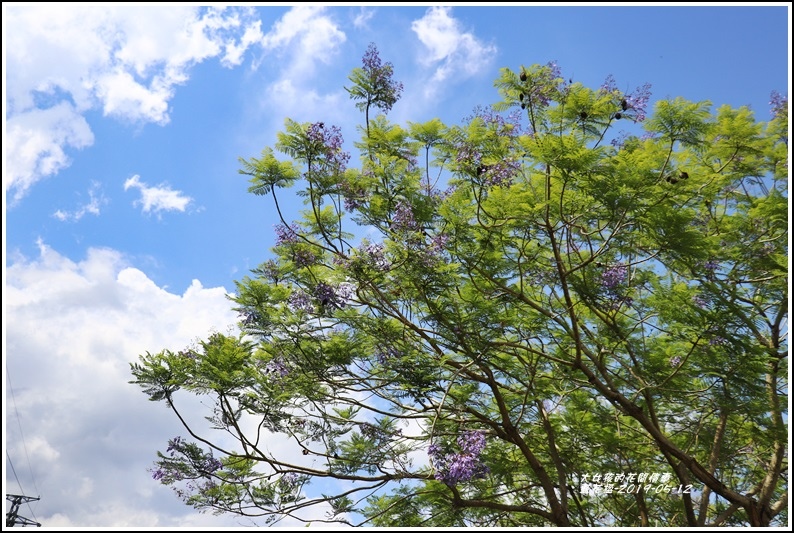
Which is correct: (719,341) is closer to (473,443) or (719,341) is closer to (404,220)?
(473,443)

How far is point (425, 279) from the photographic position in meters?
6.53

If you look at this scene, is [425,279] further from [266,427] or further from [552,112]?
[266,427]

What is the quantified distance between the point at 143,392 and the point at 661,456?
22.0 feet

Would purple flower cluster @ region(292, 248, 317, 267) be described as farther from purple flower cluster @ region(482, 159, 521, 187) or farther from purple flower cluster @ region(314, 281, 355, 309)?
purple flower cluster @ region(482, 159, 521, 187)

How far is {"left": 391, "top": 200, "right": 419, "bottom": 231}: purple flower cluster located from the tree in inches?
0.7

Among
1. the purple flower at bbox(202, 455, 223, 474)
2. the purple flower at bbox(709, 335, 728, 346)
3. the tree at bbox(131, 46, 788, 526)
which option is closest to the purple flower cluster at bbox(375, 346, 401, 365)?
the tree at bbox(131, 46, 788, 526)

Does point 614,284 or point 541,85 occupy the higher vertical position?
point 541,85

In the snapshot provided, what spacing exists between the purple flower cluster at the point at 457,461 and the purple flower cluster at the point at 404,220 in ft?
6.79

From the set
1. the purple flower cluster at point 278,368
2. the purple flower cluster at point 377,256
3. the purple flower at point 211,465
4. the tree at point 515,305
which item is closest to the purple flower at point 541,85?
the tree at point 515,305

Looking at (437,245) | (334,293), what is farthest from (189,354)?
(437,245)

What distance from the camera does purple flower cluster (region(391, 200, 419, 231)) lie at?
6590 millimetres

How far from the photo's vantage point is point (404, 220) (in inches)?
261

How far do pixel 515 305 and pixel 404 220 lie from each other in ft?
5.70

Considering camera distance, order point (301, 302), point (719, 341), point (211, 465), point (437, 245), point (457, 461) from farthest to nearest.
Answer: point (211, 465) < point (301, 302) < point (719, 341) < point (437, 245) < point (457, 461)
